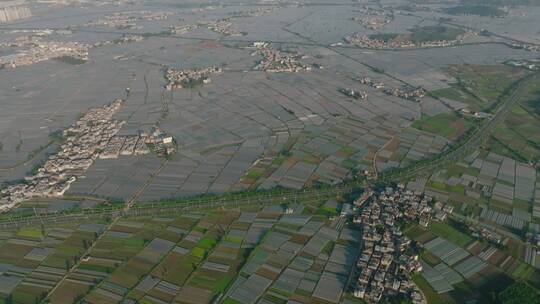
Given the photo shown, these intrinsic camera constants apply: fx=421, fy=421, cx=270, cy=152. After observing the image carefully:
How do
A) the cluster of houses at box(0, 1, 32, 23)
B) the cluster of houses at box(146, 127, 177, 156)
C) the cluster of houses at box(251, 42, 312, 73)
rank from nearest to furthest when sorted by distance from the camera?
the cluster of houses at box(146, 127, 177, 156) → the cluster of houses at box(251, 42, 312, 73) → the cluster of houses at box(0, 1, 32, 23)

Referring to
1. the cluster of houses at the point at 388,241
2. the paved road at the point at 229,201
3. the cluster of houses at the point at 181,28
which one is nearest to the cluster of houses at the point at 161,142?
the paved road at the point at 229,201

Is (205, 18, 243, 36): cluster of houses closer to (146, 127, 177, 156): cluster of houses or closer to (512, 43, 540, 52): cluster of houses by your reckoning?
(512, 43, 540, 52): cluster of houses

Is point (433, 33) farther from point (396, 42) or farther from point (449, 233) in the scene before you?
point (449, 233)

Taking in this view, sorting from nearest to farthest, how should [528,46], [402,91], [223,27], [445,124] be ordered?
[445,124] → [402,91] → [528,46] → [223,27]

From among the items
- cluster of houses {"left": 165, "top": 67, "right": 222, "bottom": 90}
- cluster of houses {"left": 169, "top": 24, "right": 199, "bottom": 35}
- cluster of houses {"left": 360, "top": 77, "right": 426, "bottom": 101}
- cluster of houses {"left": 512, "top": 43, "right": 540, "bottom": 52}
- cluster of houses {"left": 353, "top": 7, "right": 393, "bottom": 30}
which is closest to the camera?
cluster of houses {"left": 360, "top": 77, "right": 426, "bottom": 101}

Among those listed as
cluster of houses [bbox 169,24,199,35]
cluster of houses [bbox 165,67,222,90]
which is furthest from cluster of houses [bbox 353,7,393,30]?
cluster of houses [bbox 165,67,222,90]

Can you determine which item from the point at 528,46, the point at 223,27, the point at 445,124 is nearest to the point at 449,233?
the point at 445,124
